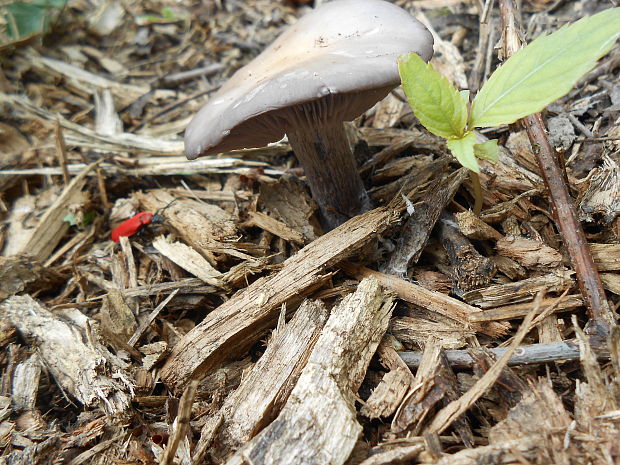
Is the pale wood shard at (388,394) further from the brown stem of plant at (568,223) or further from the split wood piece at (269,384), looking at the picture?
the brown stem of plant at (568,223)

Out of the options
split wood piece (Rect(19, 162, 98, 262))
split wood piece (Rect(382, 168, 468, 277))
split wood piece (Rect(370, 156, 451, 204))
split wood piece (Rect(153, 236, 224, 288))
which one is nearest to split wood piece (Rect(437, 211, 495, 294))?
split wood piece (Rect(382, 168, 468, 277))

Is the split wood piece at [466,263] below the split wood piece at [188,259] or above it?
below

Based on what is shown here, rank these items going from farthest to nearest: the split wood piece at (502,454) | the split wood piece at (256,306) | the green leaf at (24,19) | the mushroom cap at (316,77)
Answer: the green leaf at (24,19)
the split wood piece at (256,306)
the mushroom cap at (316,77)
the split wood piece at (502,454)

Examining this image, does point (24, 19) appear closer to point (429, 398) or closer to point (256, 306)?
point (256, 306)

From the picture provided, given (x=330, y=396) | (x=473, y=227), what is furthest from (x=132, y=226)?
(x=473, y=227)

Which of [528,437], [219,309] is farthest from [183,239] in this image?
[528,437]

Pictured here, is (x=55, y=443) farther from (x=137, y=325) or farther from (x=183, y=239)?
(x=183, y=239)

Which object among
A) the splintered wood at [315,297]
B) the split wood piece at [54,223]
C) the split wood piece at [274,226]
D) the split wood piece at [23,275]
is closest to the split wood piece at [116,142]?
the splintered wood at [315,297]
